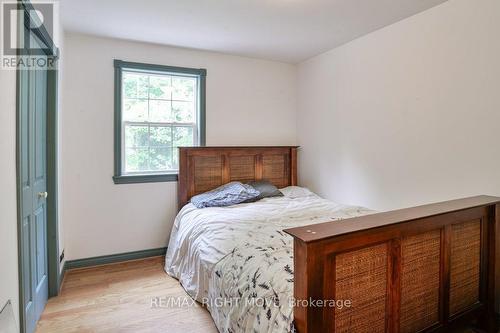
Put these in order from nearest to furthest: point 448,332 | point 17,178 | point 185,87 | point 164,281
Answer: point 17,178 < point 448,332 < point 164,281 < point 185,87

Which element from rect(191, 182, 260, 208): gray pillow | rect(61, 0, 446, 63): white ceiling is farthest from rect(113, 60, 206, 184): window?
rect(191, 182, 260, 208): gray pillow

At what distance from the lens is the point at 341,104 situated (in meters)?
3.55

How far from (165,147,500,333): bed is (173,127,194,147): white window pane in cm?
128

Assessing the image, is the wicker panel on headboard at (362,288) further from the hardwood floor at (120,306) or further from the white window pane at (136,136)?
the white window pane at (136,136)

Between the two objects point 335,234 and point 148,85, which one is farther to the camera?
point 148,85

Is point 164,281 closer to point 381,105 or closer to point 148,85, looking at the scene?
point 148,85

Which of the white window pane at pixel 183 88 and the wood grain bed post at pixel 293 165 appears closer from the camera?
the white window pane at pixel 183 88

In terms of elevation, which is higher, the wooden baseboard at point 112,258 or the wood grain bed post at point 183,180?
the wood grain bed post at point 183,180

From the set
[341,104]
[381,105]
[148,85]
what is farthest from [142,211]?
[381,105]

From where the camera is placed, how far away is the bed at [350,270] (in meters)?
1.34

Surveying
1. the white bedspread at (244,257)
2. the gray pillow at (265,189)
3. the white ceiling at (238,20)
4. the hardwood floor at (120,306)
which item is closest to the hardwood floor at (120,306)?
the hardwood floor at (120,306)

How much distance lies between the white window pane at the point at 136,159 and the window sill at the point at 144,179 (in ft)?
0.39

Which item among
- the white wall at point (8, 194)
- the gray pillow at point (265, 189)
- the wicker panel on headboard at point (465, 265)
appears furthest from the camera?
the gray pillow at point (265, 189)

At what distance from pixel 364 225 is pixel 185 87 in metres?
2.94
